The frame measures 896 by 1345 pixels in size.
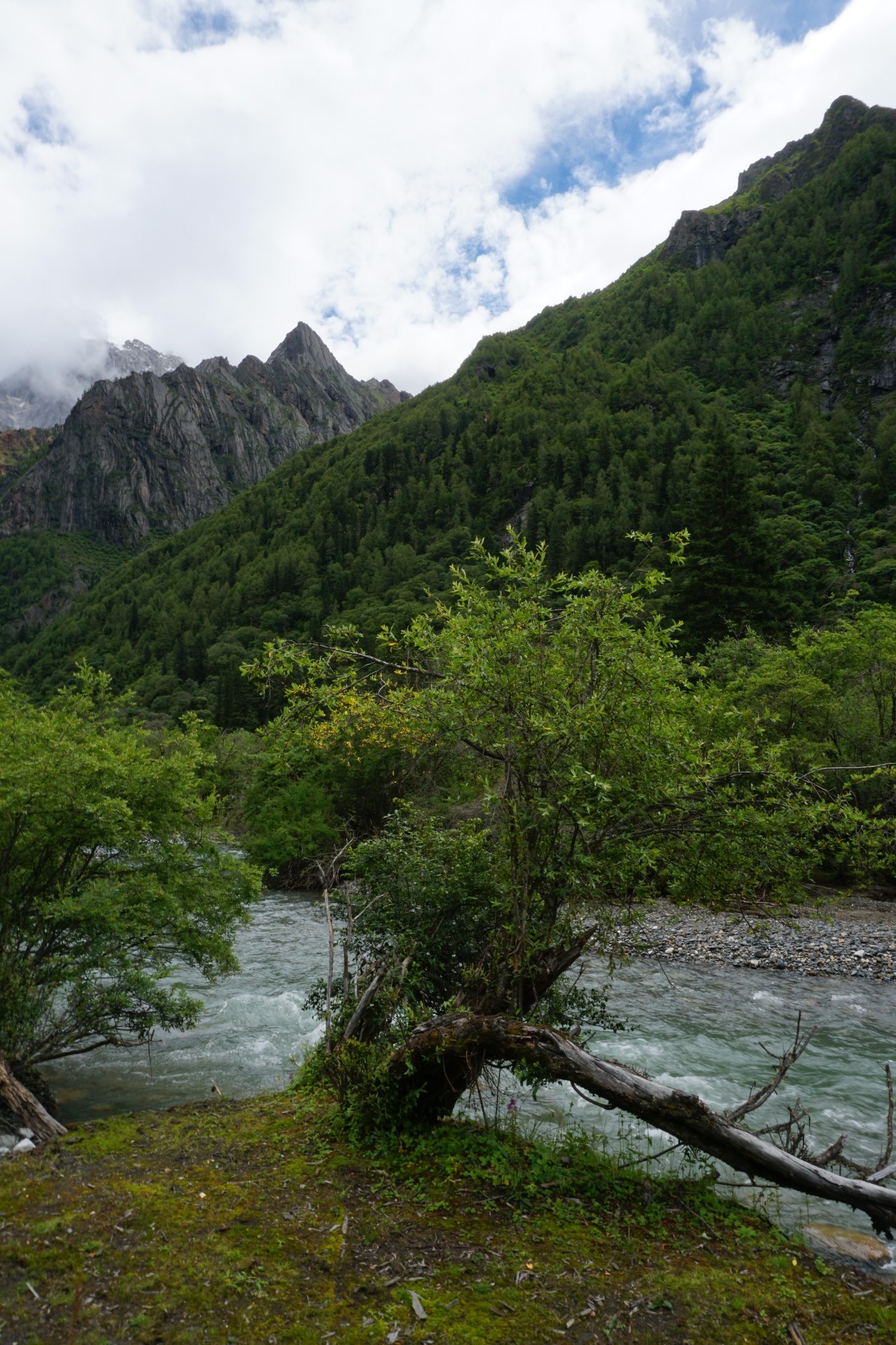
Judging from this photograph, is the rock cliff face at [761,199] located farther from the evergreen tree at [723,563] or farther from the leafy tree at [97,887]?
the leafy tree at [97,887]

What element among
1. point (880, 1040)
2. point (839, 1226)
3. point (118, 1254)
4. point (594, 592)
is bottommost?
point (880, 1040)

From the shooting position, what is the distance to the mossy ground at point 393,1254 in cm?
475

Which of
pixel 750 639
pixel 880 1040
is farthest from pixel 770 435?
pixel 880 1040

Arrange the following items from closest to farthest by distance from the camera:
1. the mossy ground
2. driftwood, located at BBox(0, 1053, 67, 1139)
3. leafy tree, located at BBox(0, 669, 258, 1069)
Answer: the mossy ground
driftwood, located at BBox(0, 1053, 67, 1139)
leafy tree, located at BBox(0, 669, 258, 1069)

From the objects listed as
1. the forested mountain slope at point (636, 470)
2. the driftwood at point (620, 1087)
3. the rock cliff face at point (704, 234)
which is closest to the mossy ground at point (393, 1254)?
the driftwood at point (620, 1087)

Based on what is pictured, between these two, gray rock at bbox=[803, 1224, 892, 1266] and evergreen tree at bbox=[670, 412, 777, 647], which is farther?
evergreen tree at bbox=[670, 412, 777, 647]

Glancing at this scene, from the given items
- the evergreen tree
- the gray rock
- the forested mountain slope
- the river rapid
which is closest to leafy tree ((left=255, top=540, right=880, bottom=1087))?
the river rapid

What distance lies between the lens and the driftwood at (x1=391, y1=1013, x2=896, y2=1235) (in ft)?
19.0

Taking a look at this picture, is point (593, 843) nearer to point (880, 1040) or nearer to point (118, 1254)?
point (118, 1254)

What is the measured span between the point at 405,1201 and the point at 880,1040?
11.8 m

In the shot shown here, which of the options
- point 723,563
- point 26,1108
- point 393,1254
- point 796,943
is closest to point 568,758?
point 393,1254

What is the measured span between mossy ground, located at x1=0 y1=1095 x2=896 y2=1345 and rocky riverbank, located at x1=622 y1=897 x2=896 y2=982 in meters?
11.2

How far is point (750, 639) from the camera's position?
133ft

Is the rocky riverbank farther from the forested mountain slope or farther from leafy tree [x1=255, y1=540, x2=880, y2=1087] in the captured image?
the forested mountain slope
